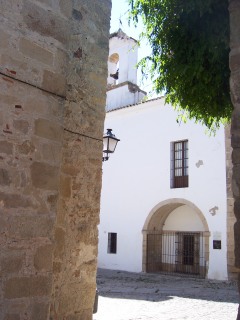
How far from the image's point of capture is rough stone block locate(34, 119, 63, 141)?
3.13 meters

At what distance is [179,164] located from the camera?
1447cm

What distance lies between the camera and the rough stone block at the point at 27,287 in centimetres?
282

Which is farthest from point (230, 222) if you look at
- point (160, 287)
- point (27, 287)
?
point (27, 287)

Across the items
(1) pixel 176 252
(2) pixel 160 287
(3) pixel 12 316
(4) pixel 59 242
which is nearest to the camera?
(3) pixel 12 316

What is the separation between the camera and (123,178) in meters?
16.0

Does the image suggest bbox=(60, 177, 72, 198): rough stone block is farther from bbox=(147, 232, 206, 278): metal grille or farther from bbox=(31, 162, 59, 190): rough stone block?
bbox=(147, 232, 206, 278): metal grille

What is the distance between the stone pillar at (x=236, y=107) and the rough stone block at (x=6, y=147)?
1733 millimetres

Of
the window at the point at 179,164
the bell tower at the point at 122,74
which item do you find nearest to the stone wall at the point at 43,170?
the window at the point at 179,164

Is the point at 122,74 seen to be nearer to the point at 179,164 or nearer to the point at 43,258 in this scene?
the point at 179,164

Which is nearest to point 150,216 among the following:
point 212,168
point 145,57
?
point 212,168

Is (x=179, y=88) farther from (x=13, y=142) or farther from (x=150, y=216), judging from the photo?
(x=150, y=216)

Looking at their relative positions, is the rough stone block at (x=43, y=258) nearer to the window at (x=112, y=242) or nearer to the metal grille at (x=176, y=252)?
the metal grille at (x=176, y=252)

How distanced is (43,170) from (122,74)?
48.0 ft

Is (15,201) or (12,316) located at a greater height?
(15,201)
